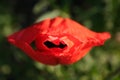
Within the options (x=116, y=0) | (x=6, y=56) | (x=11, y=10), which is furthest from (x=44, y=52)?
(x=11, y=10)

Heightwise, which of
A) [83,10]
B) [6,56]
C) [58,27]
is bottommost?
[58,27]

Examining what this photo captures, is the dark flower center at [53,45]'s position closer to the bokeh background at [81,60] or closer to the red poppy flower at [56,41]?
the red poppy flower at [56,41]

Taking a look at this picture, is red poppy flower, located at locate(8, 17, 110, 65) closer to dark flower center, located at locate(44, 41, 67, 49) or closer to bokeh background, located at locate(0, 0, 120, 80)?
dark flower center, located at locate(44, 41, 67, 49)

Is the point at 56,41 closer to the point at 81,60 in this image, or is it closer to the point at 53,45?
the point at 53,45

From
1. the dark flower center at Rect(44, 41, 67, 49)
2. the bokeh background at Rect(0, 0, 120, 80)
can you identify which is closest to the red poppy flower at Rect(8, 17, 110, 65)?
the dark flower center at Rect(44, 41, 67, 49)

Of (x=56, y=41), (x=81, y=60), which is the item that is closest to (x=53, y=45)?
(x=56, y=41)

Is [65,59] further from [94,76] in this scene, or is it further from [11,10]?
[11,10]
